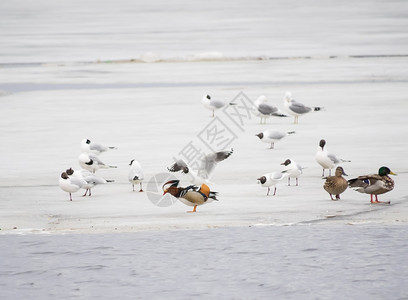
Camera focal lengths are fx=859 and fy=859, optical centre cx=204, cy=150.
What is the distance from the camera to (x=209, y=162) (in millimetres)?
13758

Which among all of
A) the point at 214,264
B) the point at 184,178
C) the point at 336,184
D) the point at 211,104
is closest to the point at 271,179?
the point at 336,184

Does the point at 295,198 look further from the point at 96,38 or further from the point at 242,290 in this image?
the point at 96,38

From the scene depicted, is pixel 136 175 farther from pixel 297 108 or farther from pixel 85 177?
pixel 297 108

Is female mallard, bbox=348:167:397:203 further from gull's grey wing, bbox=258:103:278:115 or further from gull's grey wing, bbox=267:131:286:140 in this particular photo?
gull's grey wing, bbox=258:103:278:115

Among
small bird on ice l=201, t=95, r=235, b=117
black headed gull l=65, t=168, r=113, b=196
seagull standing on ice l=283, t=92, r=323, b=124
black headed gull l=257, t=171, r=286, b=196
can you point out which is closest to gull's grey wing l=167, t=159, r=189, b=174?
black headed gull l=65, t=168, r=113, b=196

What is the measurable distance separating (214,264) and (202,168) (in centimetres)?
437

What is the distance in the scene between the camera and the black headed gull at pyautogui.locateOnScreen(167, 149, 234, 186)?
12.9 m

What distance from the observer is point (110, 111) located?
22406mm

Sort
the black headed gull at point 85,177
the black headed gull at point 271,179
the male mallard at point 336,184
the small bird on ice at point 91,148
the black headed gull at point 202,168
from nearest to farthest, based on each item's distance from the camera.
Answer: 1. the male mallard at point 336,184
2. the black headed gull at point 271,179
3. the black headed gull at point 85,177
4. the black headed gull at point 202,168
5. the small bird on ice at point 91,148

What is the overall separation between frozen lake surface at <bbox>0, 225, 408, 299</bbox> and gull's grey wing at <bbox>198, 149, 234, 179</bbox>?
2.85 meters

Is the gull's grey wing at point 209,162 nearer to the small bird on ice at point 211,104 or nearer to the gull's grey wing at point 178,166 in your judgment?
the gull's grey wing at point 178,166

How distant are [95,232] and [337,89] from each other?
16414mm

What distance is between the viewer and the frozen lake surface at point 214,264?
8375 mm

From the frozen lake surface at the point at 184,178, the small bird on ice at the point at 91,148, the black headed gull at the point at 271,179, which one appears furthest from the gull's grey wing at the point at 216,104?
the black headed gull at the point at 271,179
